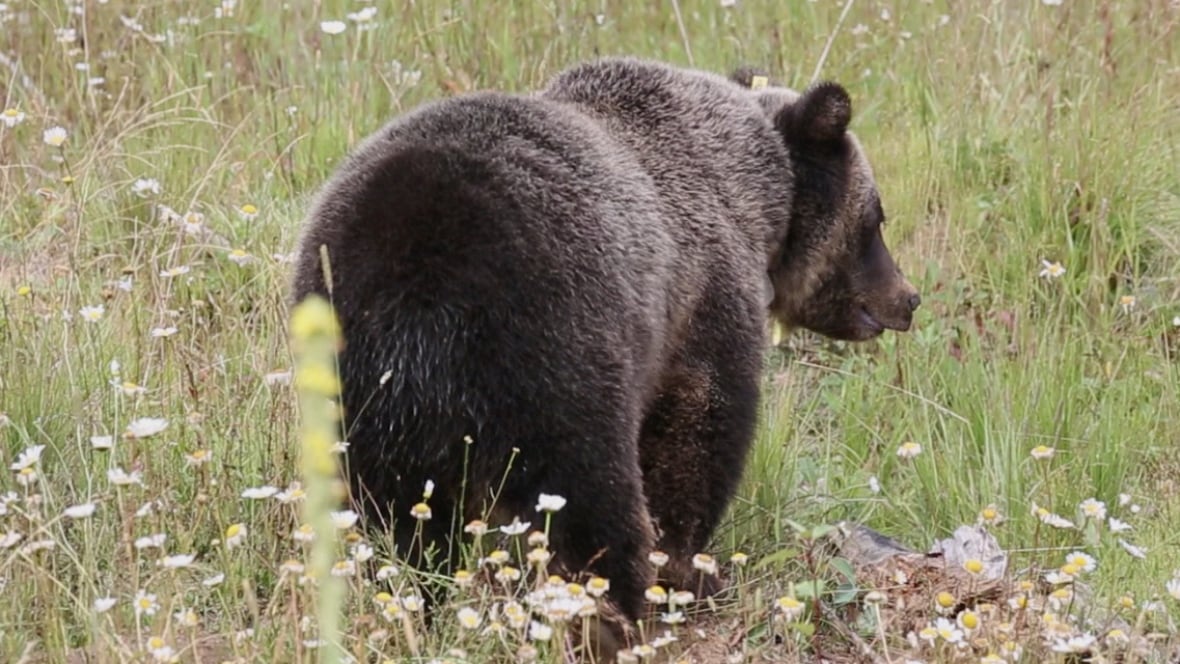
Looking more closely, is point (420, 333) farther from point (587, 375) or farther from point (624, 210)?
point (624, 210)

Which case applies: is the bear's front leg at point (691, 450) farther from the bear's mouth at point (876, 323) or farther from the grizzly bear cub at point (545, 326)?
the bear's mouth at point (876, 323)

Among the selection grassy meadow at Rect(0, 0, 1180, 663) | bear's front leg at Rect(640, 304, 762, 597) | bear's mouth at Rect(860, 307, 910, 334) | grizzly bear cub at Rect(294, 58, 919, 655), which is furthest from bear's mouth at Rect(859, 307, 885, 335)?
bear's front leg at Rect(640, 304, 762, 597)

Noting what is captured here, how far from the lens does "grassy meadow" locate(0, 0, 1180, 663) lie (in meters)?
3.49

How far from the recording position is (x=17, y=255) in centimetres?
562

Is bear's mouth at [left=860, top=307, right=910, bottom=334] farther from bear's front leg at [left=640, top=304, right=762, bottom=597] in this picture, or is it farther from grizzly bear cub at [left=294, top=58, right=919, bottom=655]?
bear's front leg at [left=640, top=304, right=762, bottom=597]

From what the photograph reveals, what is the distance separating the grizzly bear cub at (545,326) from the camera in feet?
11.3

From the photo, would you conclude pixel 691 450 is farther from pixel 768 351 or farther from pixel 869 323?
pixel 869 323

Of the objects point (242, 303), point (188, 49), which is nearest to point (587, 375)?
point (242, 303)

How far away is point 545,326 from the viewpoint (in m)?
3.48

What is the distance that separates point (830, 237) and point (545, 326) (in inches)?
71.4

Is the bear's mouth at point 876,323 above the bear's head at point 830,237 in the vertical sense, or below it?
below

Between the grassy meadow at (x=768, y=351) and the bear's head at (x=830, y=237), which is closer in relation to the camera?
the grassy meadow at (x=768, y=351)

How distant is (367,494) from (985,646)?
1.39 metres

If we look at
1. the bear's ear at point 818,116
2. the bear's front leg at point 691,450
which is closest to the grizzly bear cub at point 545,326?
the bear's front leg at point 691,450
